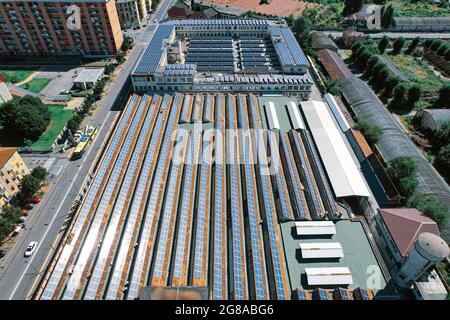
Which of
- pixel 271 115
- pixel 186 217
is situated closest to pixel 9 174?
pixel 186 217

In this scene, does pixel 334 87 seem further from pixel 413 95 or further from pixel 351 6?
pixel 351 6

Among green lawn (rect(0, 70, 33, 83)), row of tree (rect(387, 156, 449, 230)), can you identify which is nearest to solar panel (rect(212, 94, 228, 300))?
row of tree (rect(387, 156, 449, 230))

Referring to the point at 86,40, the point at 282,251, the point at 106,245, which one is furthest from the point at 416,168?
the point at 86,40

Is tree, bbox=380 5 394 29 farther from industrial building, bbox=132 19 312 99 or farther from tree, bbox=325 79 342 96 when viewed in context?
tree, bbox=325 79 342 96

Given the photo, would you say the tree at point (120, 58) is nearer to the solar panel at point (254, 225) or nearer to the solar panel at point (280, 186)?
the solar panel at point (254, 225)

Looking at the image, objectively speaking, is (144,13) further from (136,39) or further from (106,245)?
(106,245)

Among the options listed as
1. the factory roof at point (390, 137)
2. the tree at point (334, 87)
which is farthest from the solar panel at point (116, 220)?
the factory roof at point (390, 137)
